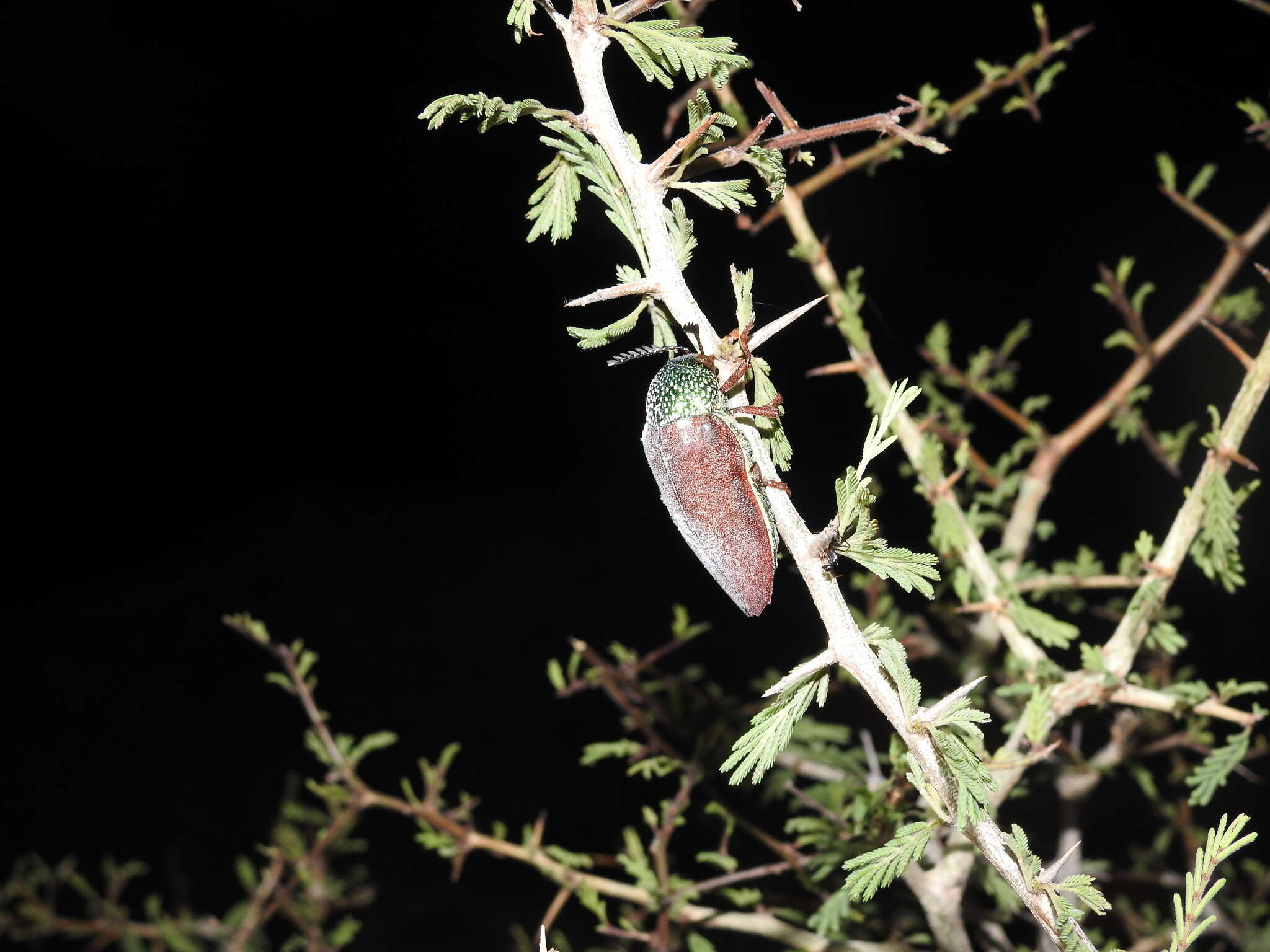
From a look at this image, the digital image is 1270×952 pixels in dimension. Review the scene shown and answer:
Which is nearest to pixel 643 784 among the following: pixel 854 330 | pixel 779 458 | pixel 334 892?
pixel 334 892

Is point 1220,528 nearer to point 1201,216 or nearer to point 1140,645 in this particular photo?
point 1140,645

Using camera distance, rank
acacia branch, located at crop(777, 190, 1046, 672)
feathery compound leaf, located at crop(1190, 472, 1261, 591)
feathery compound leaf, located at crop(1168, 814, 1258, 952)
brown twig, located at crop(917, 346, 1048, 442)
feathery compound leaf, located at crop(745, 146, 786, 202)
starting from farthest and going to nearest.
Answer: brown twig, located at crop(917, 346, 1048, 442), acacia branch, located at crop(777, 190, 1046, 672), feathery compound leaf, located at crop(1190, 472, 1261, 591), feathery compound leaf, located at crop(745, 146, 786, 202), feathery compound leaf, located at crop(1168, 814, 1258, 952)

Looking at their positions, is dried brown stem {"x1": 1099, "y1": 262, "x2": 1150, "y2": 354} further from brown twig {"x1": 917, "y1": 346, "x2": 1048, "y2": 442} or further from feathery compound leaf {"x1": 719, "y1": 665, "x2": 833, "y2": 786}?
feathery compound leaf {"x1": 719, "y1": 665, "x2": 833, "y2": 786}

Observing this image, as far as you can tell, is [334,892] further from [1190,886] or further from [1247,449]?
[1247,449]

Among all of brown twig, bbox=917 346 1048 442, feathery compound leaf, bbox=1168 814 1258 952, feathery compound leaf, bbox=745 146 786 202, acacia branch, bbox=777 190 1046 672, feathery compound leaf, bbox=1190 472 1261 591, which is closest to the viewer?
feathery compound leaf, bbox=1168 814 1258 952

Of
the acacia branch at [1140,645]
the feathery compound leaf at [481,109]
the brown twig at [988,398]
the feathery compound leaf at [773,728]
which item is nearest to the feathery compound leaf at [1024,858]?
the feathery compound leaf at [773,728]

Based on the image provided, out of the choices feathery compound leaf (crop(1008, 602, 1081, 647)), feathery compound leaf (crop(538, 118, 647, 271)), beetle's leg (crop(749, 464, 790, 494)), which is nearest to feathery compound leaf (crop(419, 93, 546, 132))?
feathery compound leaf (crop(538, 118, 647, 271))

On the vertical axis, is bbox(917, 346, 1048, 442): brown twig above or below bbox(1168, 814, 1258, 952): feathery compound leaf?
above

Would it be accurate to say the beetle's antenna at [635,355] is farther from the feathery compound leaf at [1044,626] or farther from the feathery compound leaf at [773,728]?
the feathery compound leaf at [1044,626]
